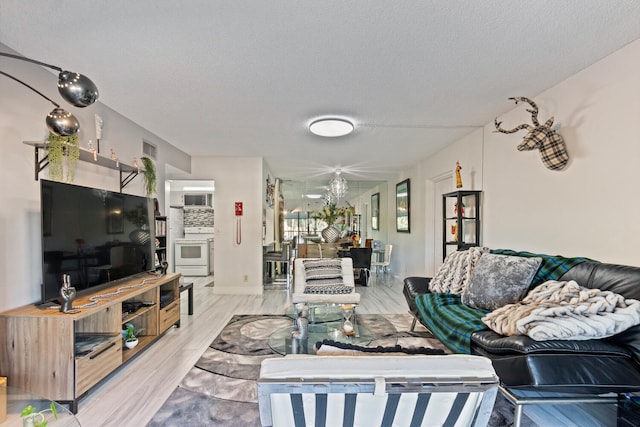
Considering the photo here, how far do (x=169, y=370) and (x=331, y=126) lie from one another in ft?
9.38

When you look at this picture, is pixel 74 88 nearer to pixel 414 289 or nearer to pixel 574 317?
pixel 574 317

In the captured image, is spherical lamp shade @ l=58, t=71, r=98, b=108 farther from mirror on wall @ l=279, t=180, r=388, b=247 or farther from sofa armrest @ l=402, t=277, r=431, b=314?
mirror on wall @ l=279, t=180, r=388, b=247

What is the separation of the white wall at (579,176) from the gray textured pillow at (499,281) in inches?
16.5

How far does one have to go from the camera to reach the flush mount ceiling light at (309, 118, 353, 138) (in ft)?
11.6

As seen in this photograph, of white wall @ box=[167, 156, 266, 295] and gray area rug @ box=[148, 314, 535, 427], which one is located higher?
white wall @ box=[167, 156, 266, 295]

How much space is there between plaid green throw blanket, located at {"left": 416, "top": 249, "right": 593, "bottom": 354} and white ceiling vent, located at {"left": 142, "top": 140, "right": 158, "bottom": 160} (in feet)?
12.2

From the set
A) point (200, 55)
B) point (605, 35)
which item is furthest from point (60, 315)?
point (605, 35)

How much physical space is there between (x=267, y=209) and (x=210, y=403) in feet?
15.2

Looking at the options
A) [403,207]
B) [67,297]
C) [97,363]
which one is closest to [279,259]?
[403,207]

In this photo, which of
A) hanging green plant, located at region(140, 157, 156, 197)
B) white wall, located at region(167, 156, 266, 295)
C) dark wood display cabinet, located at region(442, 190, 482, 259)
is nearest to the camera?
hanging green plant, located at region(140, 157, 156, 197)

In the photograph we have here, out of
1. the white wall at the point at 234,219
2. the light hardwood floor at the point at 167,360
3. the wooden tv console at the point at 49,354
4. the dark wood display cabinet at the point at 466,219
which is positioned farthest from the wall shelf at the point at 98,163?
the dark wood display cabinet at the point at 466,219

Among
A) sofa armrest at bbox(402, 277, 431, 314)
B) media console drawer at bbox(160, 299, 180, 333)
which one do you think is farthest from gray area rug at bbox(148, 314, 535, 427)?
media console drawer at bbox(160, 299, 180, 333)

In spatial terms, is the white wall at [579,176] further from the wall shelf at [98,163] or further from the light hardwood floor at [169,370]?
the wall shelf at [98,163]

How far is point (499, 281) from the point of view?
8.66 feet
